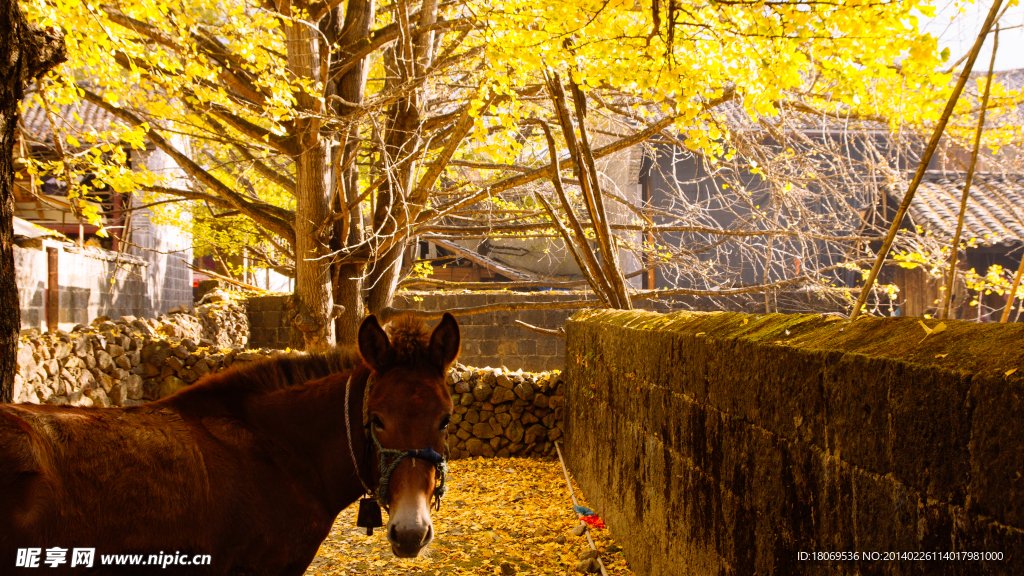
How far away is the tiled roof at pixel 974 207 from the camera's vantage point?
994 cm

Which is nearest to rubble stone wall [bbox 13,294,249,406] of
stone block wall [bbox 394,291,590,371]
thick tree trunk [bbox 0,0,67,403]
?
thick tree trunk [bbox 0,0,67,403]

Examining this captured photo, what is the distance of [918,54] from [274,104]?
195 inches

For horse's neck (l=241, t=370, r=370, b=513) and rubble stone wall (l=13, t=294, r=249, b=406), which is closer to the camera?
horse's neck (l=241, t=370, r=370, b=513)

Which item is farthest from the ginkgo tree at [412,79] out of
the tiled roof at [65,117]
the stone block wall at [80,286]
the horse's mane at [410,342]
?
the tiled roof at [65,117]

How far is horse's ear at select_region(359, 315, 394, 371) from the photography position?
231cm

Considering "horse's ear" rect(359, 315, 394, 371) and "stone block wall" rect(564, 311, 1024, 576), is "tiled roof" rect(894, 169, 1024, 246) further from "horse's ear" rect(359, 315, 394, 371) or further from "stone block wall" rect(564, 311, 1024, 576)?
"horse's ear" rect(359, 315, 394, 371)

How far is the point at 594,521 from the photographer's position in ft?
15.5

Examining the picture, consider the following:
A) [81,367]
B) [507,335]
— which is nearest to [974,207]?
[507,335]

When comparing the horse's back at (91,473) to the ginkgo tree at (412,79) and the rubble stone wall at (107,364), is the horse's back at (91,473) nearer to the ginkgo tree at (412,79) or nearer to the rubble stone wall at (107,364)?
the ginkgo tree at (412,79)

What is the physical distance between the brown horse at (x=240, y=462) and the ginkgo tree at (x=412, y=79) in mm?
2498

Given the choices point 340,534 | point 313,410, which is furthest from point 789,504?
point 340,534

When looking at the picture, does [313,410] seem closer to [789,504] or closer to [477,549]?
[789,504]

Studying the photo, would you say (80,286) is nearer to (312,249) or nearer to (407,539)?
(312,249)

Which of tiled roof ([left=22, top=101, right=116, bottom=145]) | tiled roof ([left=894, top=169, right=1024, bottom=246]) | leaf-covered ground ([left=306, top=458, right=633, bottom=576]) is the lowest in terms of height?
leaf-covered ground ([left=306, top=458, right=633, bottom=576])
